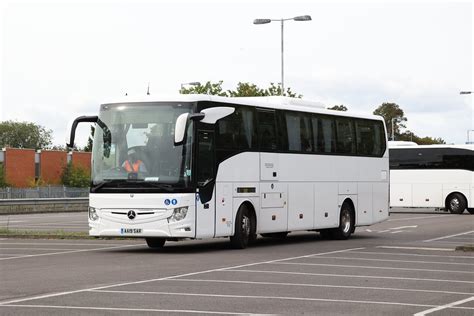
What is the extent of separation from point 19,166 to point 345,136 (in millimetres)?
68358

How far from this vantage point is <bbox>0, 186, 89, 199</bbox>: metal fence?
60.7 meters

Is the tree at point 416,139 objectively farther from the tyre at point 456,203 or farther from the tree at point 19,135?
the tyre at point 456,203

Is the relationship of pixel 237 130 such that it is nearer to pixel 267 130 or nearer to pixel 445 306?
pixel 267 130

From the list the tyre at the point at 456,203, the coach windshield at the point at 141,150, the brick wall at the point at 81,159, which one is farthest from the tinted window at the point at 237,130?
the brick wall at the point at 81,159

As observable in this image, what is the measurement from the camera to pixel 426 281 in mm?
15883

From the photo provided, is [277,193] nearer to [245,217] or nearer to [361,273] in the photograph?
[245,217]

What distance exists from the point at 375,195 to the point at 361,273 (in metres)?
13.2

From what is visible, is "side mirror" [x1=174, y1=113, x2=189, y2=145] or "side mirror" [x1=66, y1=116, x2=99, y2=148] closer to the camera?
"side mirror" [x1=174, y1=113, x2=189, y2=145]

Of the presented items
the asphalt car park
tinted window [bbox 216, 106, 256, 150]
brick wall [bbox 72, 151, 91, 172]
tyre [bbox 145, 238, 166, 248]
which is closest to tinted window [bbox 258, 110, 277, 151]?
tinted window [bbox 216, 106, 256, 150]

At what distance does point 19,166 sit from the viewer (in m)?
93.0

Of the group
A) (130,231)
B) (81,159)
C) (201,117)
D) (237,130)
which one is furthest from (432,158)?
(81,159)

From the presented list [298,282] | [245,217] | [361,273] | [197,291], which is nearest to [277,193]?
[245,217]

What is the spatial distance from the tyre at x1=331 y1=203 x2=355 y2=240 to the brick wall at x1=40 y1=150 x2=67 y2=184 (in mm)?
69291

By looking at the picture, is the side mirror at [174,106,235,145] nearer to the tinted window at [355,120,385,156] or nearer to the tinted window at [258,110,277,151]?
the tinted window at [258,110,277,151]
